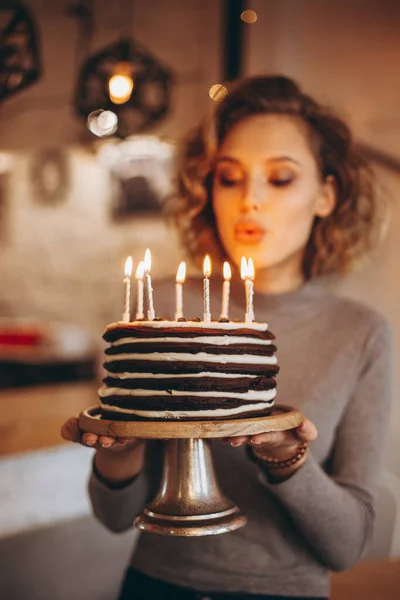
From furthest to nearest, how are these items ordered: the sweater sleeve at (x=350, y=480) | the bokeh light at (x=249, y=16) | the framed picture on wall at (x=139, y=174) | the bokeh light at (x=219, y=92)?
the framed picture on wall at (x=139, y=174), the bokeh light at (x=249, y=16), the bokeh light at (x=219, y=92), the sweater sleeve at (x=350, y=480)

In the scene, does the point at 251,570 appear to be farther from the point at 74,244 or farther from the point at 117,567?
the point at 74,244

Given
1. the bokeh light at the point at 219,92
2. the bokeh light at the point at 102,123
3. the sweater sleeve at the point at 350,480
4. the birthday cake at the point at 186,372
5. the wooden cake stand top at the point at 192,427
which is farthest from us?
the bokeh light at the point at 102,123

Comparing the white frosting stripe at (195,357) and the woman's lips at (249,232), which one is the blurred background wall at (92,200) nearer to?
the woman's lips at (249,232)

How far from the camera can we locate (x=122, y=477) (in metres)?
1.59

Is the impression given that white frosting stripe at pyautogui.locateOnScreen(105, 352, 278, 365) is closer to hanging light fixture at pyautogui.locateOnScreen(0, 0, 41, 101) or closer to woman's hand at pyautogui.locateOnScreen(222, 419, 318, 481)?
woman's hand at pyautogui.locateOnScreen(222, 419, 318, 481)

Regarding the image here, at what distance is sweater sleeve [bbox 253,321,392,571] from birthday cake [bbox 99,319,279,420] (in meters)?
0.26

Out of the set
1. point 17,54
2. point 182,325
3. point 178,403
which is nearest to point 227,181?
point 182,325

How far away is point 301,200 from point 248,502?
0.74 metres

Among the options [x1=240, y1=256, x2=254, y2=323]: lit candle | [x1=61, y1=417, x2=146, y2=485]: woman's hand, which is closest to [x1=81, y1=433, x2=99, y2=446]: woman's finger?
[x1=61, y1=417, x2=146, y2=485]: woman's hand

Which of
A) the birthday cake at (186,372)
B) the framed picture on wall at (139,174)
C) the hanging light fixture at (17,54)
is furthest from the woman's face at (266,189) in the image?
the framed picture on wall at (139,174)

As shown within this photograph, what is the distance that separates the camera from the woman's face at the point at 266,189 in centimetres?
158

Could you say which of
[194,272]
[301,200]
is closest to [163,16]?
[194,272]

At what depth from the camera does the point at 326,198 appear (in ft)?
5.91

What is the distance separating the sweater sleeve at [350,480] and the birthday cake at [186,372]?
0.26m
